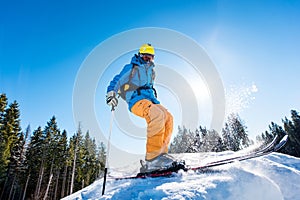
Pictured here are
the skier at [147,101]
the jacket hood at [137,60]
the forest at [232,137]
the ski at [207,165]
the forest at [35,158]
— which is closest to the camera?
the ski at [207,165]

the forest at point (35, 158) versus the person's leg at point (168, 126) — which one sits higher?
the forest at point (35, 158)

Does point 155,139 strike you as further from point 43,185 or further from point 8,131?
point 43,185

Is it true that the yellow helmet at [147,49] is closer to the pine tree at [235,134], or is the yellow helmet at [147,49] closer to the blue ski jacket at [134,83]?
the blue ski jacket at [134,83]

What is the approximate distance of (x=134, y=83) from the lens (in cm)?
493

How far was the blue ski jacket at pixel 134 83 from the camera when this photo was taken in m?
4.81

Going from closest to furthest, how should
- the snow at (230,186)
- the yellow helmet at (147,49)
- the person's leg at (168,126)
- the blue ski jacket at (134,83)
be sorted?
1. the snow at (230,186)
2. the person's leg at (168,126)
3. the blue ski jacket at (134,83)
4. the yellow helmet at (147,49)

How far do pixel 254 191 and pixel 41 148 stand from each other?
34.1 meters

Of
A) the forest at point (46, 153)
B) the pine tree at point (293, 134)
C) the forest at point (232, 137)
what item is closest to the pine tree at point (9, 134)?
the forest at point (46, 153)

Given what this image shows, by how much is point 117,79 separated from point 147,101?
87 centimetres

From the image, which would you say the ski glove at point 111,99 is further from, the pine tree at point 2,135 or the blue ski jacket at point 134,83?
the pine tree at point 2,135

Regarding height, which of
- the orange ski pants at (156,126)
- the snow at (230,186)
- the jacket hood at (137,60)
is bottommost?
the snow at (230,186)

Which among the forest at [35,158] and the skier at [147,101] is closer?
the skier at [147,101]

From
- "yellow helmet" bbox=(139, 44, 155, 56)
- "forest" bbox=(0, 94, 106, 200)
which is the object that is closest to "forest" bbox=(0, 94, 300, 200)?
"forest" bbox=(0, 94, 106, 200)

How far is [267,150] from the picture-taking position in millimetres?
4023
